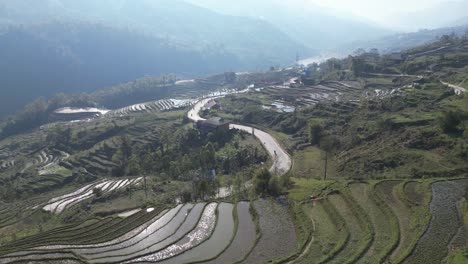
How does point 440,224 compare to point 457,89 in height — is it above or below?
below

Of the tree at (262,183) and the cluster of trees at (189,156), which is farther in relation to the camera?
the cluster of trees at (189,156)

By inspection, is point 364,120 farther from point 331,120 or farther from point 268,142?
point 268,142

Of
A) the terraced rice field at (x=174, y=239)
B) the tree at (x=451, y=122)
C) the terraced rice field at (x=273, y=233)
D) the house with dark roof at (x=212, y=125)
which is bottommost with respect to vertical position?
the house with dark roof at (x=212, y=125)

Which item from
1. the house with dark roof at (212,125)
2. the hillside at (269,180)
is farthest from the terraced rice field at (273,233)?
the house with dark roof at (212,125)

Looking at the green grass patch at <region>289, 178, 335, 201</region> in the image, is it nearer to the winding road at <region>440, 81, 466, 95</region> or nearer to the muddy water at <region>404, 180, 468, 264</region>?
the muddy water at <region>404, 180, 468, 264</region>

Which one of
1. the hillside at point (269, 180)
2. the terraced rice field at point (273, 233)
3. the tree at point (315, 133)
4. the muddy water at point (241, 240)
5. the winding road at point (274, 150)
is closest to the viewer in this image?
the terraced rice field at point (273, 233)

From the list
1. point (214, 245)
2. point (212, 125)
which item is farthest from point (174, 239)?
point (212, 125)

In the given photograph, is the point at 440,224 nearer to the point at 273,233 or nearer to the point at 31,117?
the point at 273,233

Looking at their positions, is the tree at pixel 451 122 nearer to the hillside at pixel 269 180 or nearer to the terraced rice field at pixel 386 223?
the hillside at pixel 269 180

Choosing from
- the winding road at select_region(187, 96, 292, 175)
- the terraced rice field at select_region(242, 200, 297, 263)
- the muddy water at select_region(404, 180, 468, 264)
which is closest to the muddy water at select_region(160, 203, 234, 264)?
the terraced rice field at select_region(242, 200, 297, 263)
